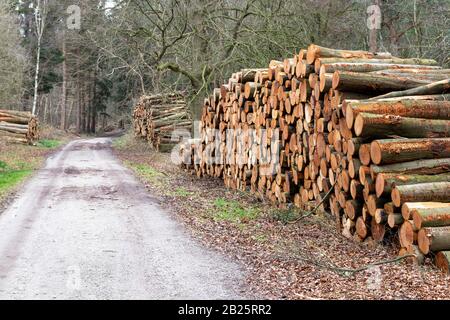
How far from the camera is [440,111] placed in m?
8.20

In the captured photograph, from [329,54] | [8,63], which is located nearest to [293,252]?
[329,54]

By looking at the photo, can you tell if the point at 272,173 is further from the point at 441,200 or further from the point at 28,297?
the point at 28,297

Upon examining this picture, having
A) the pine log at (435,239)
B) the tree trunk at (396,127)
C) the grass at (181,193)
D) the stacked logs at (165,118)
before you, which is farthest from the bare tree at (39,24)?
the pine log at (435,239)

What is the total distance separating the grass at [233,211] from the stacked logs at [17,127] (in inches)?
778

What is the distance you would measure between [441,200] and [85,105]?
4649 centimetres

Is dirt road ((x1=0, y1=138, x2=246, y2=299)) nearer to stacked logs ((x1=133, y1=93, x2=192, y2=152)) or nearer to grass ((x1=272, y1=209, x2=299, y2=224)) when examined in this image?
grass ((x1=272, y1=209, x2=299, y2=224))

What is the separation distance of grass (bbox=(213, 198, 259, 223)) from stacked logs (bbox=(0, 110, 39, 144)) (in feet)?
64.8

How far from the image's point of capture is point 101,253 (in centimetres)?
754

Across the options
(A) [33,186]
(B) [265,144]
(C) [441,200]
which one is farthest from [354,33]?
(C) [441,200]

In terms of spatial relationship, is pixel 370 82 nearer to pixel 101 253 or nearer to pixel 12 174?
pixel 101 253

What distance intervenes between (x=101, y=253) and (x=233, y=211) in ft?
13.3

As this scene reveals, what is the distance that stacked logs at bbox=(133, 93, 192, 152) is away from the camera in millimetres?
25631

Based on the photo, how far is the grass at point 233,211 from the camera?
10281mm

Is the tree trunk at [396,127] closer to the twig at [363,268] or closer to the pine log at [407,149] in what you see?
the pine log at [407,149]
